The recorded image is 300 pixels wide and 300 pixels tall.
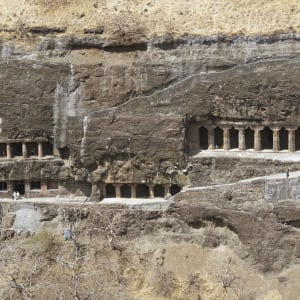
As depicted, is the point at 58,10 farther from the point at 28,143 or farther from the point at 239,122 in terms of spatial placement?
the point at 239,122

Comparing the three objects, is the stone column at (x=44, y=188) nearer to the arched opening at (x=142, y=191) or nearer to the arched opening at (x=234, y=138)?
the arched opening at (x=142, y=191)

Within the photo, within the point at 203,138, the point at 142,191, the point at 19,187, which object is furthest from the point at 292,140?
the point at 19,187

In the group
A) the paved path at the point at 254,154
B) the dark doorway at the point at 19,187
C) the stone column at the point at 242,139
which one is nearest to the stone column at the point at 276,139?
the paved path at the point at 254,154

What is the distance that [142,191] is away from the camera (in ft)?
105

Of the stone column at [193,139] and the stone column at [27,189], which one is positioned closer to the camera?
the stone column at [193,139]

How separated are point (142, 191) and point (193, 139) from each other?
3.72 m

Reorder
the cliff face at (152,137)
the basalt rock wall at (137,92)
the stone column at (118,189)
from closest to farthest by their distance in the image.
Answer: the cliff face at (152,137) < the basalt rock wall at (137,92) < the stone column at (118,189)

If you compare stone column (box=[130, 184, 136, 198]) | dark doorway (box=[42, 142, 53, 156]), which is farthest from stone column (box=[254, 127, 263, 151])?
dark doorway (box=[42, 142, 53, 156])

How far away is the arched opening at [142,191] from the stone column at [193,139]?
3.04 metres

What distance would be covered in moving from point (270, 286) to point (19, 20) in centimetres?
1927

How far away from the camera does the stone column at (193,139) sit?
99.9ft

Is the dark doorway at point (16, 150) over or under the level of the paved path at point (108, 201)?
over

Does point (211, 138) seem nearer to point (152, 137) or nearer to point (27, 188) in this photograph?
point (152, 137)

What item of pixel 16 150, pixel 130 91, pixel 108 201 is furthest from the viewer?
pixel 16 150
